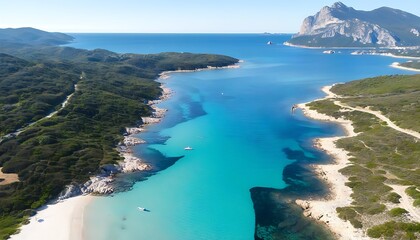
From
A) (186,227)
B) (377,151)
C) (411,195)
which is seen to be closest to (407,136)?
(377,151)

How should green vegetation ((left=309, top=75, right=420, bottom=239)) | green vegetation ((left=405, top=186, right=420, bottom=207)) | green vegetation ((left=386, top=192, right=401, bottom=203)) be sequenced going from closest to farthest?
green vegetation ((left=309, top=75, right=420, bottom=239)) → green vegetation ((left=405, top=186, right=420, bottom=207)) → green vegetation ((left=386, top=192, right=401, bottom=203))

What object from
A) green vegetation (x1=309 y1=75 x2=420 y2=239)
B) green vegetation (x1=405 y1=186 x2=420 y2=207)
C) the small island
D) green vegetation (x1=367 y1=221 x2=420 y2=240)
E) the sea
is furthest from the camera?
green vegetation (x1=405 y1=186 x2=420 y2=207)

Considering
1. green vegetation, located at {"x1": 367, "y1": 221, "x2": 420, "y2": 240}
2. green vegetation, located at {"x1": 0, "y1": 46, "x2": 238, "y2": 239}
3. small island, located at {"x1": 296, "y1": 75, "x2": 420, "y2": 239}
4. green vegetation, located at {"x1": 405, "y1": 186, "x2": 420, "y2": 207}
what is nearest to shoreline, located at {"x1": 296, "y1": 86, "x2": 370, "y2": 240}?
small island, located at {"x1": 296, "y1": 75, "x2": 420, "y2": 239}

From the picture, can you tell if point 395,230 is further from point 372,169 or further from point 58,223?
point 58,223

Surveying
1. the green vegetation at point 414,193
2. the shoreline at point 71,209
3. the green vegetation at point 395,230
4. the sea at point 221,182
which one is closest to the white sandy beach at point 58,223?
the shoreline at point 71,209

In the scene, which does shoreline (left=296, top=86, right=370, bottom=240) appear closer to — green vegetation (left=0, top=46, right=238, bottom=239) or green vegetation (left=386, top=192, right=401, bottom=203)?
green vegetation (left=386, top=192, right=401, bottom=203)

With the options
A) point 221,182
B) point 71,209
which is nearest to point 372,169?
point 221,182

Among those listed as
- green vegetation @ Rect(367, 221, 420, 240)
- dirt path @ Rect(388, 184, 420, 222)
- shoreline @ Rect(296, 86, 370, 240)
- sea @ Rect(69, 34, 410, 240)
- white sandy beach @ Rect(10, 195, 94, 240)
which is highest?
dirt path @ Rect(388, 184, 420, 222)
